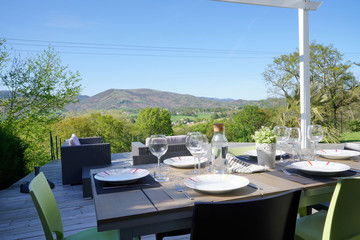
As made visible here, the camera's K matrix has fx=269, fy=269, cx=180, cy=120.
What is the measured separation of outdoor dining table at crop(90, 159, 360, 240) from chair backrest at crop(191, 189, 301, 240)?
18 centimetres

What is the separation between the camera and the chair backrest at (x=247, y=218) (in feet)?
2.53

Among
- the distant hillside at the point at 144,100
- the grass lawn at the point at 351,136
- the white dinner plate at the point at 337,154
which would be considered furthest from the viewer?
the distant hillside at the point at 144,100

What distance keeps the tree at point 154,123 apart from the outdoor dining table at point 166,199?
892 cm

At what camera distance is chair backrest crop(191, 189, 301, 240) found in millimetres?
771

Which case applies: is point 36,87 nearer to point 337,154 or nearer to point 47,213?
point 47,213

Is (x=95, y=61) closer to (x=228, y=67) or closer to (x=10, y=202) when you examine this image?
(x=228, y=67)

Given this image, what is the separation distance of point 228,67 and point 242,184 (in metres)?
26.0

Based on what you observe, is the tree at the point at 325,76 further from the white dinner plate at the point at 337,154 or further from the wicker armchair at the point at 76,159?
the white dinner plate at the point at 337,154

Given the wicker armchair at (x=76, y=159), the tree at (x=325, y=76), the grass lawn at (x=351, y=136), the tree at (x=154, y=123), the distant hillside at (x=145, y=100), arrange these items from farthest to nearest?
the distant hillside at (x=145, y=100) < the tree at (x=154, y=123) < the tree at (x=325, y=76) < the grass lawn at (x=351, y=136) < the wicker armchair at (x=76, y=159)

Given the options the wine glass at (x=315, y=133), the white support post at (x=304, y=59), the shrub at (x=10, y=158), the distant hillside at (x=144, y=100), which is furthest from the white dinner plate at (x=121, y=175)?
the distant hillside at (x=144, y=100)

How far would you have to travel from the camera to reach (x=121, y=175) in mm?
1362

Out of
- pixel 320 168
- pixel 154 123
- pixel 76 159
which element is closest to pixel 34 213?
pixel 76 159

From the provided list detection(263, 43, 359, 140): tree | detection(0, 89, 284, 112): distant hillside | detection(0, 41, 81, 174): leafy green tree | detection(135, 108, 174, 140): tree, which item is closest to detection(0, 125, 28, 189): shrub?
detection(0, 41, 81, 174): leafy green tree

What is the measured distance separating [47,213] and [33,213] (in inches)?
81.6
